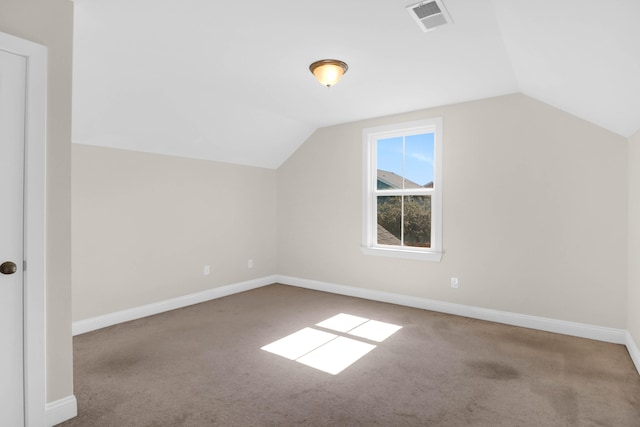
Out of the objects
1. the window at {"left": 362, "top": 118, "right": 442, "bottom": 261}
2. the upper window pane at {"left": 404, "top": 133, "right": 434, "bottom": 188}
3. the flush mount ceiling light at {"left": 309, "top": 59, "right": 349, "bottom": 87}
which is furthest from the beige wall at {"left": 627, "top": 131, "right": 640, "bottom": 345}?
the flush mount ceiling light at {"left": 309, "top": 59, "right": 349, "bottom": 87}

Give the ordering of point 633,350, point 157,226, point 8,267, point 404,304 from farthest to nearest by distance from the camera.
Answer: point 404,304, point 157,226, point 633,350, point 8,267

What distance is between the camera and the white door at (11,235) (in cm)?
181

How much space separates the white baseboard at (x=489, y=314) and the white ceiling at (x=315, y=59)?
6.01ft

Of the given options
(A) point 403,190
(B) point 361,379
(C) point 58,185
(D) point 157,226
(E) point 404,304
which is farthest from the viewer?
(A) point 403,190

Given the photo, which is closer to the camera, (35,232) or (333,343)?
(35,232)

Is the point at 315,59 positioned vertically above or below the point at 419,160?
above

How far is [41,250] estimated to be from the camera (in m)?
1.92

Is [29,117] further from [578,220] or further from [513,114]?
[578,220]

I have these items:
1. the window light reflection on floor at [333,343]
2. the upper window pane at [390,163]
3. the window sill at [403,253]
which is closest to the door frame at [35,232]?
the window light reflection on floor at [333,343]

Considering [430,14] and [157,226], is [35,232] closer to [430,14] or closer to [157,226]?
[157,226]

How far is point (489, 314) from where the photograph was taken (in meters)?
3.83

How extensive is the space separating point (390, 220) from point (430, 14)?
9.41 ft

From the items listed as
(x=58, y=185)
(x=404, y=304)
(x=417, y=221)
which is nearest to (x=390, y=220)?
(x=417, y=221)

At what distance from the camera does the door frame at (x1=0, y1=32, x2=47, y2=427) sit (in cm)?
188
